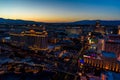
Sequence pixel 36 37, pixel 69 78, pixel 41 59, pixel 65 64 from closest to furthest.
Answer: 1. pixel 69 78
2. pixel 65 64
3. pixel 41 59
4. pixel 36 37

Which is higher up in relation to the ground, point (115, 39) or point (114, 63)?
point (115, 39)

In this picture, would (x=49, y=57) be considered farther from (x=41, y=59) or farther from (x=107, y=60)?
(x=107, y=60)

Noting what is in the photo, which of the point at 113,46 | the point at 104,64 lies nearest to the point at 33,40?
the point at 113,46

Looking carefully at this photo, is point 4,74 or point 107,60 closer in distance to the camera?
point 4,74

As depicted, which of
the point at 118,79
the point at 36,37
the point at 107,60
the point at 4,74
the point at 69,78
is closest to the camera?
the point at 118,79

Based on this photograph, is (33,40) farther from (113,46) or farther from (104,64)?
(104,64)

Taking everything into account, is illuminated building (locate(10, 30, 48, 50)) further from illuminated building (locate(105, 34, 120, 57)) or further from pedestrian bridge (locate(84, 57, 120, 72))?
pedestrian bridge (locate(84, 57, 120, 72))

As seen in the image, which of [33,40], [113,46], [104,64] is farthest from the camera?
[33,40]

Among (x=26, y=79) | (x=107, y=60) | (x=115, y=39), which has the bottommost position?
(x=26, y=79)

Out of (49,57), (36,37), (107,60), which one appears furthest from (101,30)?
(107,60)
